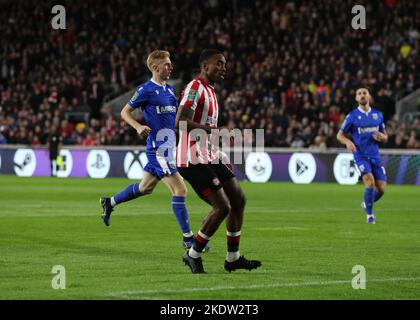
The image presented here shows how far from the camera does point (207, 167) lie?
10.4m

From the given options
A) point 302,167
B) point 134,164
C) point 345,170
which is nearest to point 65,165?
point 134,164

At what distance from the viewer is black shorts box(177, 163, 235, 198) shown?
1034cm

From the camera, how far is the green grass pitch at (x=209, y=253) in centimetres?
923

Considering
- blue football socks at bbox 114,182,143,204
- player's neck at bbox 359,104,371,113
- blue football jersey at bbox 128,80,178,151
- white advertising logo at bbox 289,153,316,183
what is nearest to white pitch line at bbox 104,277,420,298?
blue football jersey at bbox 128,80,178,151

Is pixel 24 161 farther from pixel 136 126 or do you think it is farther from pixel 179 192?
pixel 136 126

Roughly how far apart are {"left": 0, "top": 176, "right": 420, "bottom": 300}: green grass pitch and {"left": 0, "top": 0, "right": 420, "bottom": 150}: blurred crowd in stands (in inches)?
415

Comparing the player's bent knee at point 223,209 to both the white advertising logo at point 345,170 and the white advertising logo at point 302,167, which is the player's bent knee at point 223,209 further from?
the white advertising logo at point 302,167

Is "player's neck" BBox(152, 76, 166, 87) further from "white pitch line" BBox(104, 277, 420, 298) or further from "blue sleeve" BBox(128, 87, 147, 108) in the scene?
"white pitch line" BBox(104, 277, 420, 298)

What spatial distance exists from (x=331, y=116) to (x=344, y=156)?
2.57m

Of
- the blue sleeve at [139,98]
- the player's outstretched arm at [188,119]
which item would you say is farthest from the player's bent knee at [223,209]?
the blue sleeve at [139,98]

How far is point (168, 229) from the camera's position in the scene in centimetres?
1598

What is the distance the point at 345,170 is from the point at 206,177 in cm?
2102
